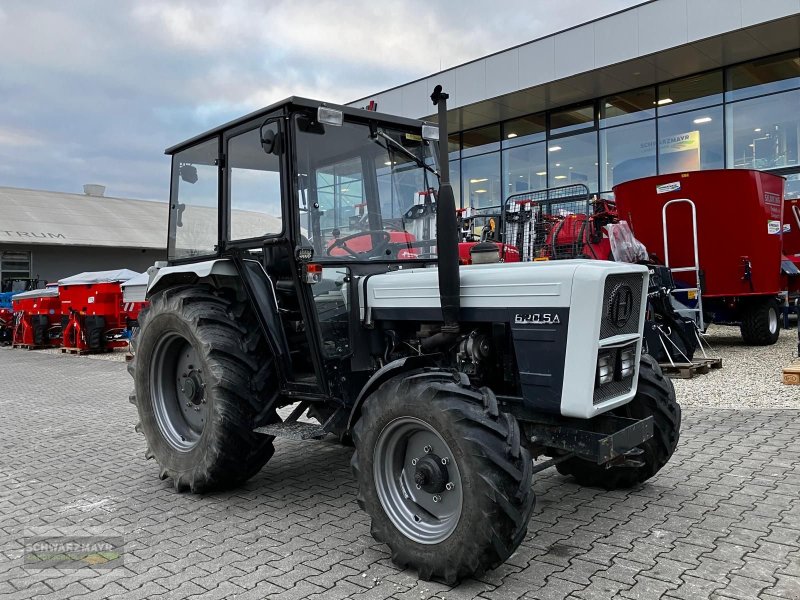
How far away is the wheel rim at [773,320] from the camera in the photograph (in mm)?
10562

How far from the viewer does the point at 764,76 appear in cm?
1476

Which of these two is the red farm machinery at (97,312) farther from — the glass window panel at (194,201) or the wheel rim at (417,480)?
the wheel rim at (417,480)

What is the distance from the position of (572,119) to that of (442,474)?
1637 cm

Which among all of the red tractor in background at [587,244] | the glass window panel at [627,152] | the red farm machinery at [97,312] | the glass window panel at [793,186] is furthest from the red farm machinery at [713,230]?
the red farm machinery at [97,312]

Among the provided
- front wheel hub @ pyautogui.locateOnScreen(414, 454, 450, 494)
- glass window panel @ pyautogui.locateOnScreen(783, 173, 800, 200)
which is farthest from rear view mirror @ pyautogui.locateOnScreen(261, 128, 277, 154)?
glass window panel @ pyautogui.locateOnScreen(783, 173, 800, 200)

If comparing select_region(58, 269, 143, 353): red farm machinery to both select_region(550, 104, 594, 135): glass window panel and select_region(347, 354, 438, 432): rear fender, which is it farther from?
select_region(347, 354, 438, 432): rear fender

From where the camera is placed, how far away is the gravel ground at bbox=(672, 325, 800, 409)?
6.70 m

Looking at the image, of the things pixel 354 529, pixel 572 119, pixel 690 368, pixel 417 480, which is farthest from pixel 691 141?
pixel 417 480

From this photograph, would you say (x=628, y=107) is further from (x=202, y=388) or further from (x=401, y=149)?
(x=202, y=388)

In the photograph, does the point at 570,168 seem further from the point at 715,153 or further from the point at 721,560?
the point at 721,560

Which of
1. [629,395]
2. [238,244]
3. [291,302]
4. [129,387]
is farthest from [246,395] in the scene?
[129,387]

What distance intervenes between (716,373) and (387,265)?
5.97m

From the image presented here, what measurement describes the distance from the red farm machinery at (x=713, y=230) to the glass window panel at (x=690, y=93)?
245 inches

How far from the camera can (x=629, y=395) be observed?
3.51 m
